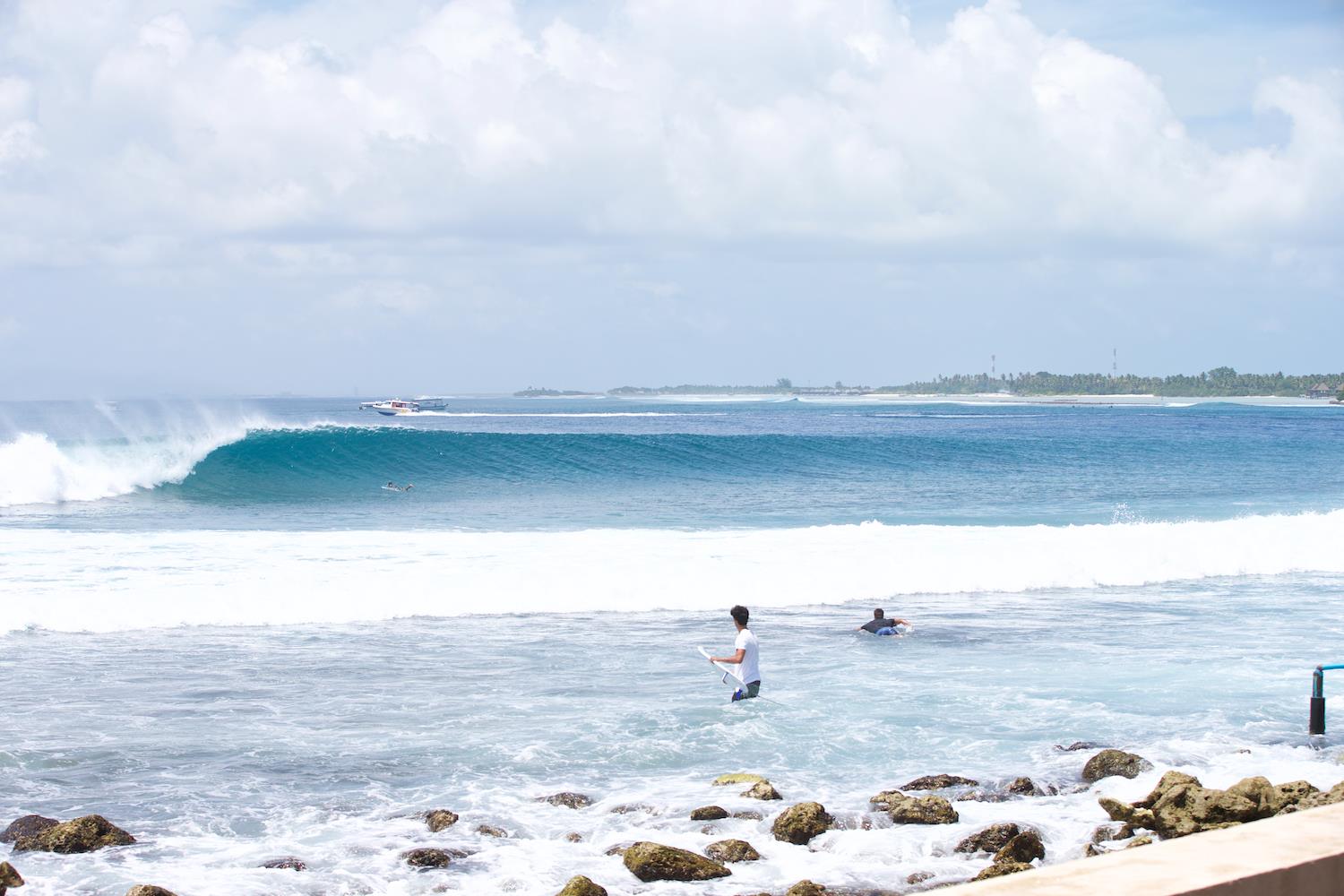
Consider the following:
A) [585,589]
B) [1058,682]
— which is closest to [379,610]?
[585,589]

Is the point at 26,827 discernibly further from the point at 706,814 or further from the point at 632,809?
the point at 706,814

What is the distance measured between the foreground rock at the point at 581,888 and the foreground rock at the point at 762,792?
1.97 m

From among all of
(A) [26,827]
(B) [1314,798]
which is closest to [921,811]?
(B) [1314,798]

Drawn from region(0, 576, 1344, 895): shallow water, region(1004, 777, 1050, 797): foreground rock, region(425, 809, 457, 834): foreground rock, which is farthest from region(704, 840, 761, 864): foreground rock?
region(1004, 777, 1050, 797): foreground rock

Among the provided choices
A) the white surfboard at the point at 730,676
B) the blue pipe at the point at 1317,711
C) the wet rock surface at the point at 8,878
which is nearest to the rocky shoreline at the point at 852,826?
the wet rock surface at the point at 8,878

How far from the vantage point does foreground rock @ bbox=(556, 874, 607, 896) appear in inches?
241

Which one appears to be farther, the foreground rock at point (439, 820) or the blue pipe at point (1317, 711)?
the blue pipe at point (1317, 711)

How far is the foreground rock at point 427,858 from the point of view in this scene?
6.80m

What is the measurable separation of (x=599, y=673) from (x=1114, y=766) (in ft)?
17.0

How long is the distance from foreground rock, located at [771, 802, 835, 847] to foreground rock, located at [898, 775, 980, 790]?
1.01 m

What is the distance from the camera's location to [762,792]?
7973 mm

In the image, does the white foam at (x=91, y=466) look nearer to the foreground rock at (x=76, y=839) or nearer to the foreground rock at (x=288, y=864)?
the foreground rock at (x=76, y=839)

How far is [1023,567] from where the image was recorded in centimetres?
1945

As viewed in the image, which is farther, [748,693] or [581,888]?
[748,693]
